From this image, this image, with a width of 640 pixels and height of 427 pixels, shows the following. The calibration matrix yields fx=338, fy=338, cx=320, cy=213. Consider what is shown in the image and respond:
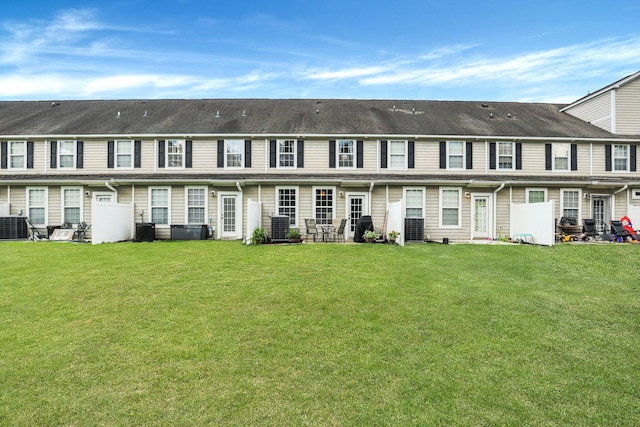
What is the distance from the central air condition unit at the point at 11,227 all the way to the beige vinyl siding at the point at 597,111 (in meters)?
27.6

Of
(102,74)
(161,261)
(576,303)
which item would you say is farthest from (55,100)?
(576,303)

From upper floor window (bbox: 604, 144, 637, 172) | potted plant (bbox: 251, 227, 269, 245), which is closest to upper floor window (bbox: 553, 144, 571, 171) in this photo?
upper floor window (bbox: 604, 144, 637, 172)

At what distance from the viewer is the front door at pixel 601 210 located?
1548cm

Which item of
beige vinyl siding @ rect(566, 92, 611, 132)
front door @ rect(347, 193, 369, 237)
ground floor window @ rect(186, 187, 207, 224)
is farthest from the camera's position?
beige vinyl siding @ rect(566, 92, 611, 132)

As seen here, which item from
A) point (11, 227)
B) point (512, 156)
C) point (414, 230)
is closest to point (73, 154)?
point (11, 227)

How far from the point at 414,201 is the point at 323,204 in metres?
4.05

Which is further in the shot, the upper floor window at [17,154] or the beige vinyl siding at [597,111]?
the beige vinyl siding at [597,111]

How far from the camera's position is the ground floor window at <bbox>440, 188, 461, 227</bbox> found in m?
15.0

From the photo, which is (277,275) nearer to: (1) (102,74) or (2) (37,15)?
(2) (37,15)

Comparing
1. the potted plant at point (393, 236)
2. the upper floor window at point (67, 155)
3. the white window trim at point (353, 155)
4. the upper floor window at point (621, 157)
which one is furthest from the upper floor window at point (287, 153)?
the upper floor window at point (621, 157)

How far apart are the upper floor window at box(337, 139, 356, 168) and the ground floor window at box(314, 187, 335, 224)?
158 cm

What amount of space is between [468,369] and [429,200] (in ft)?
40.4

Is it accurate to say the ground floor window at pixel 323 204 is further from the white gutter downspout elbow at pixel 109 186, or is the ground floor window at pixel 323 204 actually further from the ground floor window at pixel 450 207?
the white gutter downspout elbow at pixel 109 186

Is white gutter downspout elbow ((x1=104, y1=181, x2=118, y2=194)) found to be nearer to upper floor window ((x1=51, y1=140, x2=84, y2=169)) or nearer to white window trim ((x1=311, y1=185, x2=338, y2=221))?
upper floor window ((x1=51, y1=140, x2=84, y2=169))
